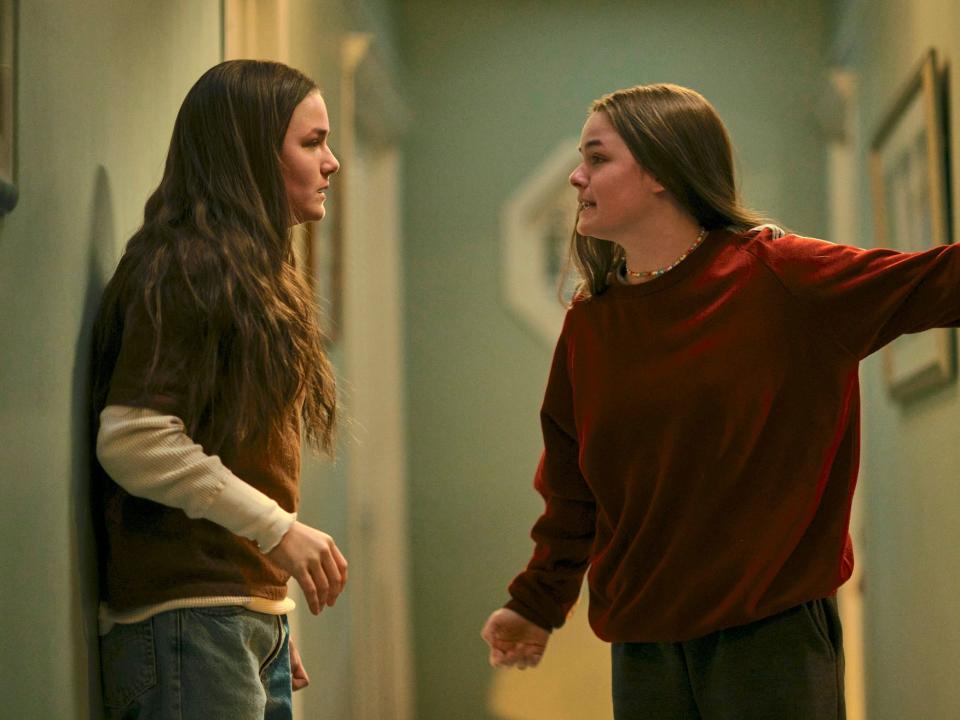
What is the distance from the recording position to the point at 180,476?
3.77ft

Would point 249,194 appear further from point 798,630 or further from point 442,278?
point 442,278

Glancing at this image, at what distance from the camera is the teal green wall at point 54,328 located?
3.70 feet

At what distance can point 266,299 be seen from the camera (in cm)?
123

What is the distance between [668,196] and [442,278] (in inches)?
103

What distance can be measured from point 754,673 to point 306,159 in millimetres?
816

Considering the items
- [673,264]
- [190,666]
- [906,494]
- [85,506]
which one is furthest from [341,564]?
[906,494]

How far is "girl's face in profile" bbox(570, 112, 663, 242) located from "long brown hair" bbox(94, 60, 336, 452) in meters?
0.43

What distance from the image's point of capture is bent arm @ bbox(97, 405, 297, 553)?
1150 millimetres

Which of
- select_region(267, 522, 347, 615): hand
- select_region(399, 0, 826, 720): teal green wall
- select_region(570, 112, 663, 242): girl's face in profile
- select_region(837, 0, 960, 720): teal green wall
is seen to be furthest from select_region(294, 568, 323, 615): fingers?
select_region(399, 0, 826, 720): teal green wall

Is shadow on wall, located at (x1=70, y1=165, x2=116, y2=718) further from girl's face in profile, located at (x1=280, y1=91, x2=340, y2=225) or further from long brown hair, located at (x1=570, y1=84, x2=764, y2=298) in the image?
long brown hair, located at (x1=570, y1=84, x2=764, y2=298)

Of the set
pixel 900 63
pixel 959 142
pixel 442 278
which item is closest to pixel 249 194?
pixel 959 142

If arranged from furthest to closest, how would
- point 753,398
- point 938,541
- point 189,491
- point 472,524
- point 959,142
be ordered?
point 472,524
point 938,541
point 959,142
point 753,398
point 189,491

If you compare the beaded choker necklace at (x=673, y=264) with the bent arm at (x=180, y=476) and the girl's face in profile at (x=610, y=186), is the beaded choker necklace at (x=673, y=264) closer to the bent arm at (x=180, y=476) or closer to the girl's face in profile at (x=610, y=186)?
the girl's face in profile at (x=610, y=186)

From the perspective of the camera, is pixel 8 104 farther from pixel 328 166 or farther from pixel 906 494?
pixel 906 494
